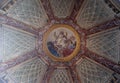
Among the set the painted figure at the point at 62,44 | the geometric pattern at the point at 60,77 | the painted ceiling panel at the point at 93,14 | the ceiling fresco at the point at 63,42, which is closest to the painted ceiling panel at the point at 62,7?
the ceiling fresco at the point at 63,42

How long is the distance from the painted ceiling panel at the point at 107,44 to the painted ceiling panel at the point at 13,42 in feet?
10.4

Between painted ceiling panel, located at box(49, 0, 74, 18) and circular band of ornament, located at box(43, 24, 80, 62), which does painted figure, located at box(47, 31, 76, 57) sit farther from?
painted ceiling panel, located at box(49, 0, 74, 18)

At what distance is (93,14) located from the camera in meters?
15.3

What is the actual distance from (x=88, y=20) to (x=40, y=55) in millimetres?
3179

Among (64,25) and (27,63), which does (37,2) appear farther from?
(27,63)

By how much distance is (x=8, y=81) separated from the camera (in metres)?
14.0

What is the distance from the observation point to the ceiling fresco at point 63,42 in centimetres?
1450

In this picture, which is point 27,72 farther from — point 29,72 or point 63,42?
point 63,42

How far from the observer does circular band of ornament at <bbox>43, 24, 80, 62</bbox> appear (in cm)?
1557

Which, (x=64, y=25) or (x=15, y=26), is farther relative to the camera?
(x=64, y=25)

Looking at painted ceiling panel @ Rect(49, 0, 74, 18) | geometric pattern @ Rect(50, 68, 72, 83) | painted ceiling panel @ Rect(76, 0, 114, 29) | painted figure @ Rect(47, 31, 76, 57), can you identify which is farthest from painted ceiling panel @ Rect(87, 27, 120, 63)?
geometric pattern @ Rect(50, 68, 72, 83)

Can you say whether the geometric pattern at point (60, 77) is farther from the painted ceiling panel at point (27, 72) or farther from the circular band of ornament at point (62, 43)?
the circular band of ornament at point (62, 43)

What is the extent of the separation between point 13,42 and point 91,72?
4458 mm

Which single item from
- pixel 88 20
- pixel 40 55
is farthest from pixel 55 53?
pixel 88 20
